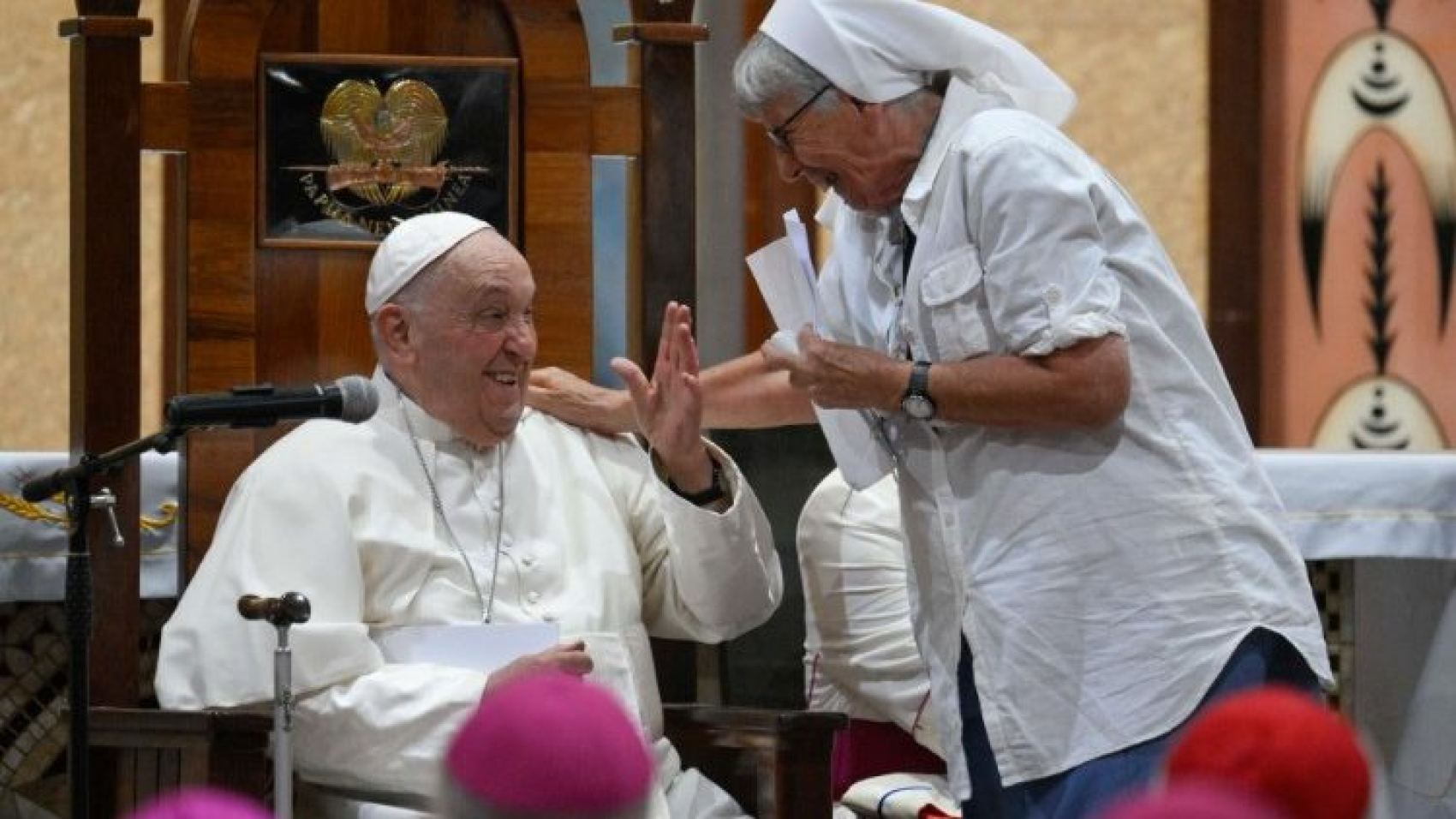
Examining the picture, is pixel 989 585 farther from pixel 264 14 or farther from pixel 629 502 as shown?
pixel 264 14

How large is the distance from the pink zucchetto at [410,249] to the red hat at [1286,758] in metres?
2.84

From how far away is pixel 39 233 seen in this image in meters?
6.61

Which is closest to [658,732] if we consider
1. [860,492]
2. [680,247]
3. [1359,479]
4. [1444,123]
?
[860,492]

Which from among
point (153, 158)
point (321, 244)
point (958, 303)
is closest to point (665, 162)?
point (321, 244)

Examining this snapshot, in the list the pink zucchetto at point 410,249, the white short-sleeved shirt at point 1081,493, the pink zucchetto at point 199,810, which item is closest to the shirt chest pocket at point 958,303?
the white short-sleeved shirt at point 1081,493

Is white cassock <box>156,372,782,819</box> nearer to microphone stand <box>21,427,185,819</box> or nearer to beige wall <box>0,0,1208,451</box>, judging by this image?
microphone stand <box>21,427,185,819</box>

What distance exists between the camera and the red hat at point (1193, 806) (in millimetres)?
1390

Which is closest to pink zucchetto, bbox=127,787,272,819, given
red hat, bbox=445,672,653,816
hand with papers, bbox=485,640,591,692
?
red hat, bbox=445,672,653,816

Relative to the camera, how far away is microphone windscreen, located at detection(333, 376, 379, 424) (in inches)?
136

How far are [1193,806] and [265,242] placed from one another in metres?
3.33

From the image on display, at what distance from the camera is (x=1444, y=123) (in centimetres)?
675

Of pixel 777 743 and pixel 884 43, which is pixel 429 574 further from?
pixel 884 43

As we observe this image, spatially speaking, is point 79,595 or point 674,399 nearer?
point 79,595

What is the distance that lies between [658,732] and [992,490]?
0.98 metres
